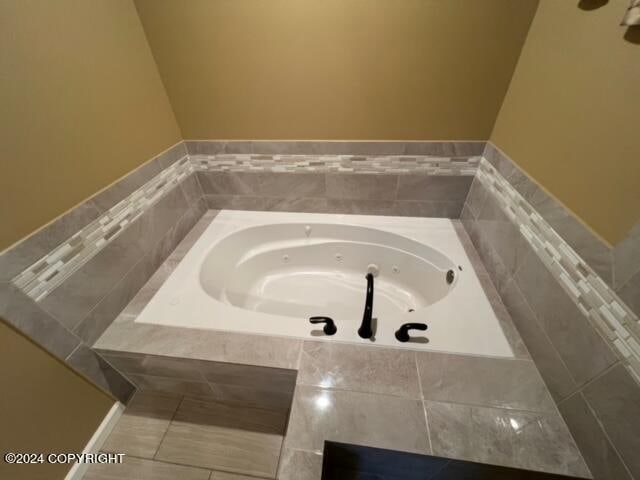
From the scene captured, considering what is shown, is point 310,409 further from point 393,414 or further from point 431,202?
point 431,202

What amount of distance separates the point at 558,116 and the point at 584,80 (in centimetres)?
11

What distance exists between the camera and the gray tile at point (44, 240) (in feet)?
2.23

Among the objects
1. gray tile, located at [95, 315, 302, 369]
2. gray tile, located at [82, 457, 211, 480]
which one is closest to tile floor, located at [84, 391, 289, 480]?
gray tile, located at [82, 457, 211, 480]

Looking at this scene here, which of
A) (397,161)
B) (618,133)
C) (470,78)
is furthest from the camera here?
(397,161)

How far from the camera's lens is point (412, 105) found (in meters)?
1.16

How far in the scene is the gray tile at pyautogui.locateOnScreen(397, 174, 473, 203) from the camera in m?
1.33

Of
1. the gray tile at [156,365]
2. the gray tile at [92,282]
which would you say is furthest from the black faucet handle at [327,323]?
the gray tile at [92,282]

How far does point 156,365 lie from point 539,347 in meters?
1.38

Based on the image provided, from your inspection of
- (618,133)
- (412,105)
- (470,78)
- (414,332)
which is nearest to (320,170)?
(412,105)

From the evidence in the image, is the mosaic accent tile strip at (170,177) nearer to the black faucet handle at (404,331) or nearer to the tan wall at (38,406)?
the tan wall at (38,406)

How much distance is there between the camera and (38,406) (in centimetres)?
80

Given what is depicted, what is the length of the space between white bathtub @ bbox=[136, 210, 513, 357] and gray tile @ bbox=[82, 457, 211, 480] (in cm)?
58

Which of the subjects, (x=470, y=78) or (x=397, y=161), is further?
(x=397, y=161)

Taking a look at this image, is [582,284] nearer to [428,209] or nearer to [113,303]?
[428,209]
